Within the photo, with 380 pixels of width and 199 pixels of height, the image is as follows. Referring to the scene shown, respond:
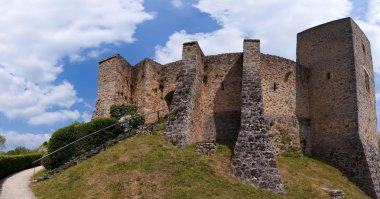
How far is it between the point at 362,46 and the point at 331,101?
4.78 metres

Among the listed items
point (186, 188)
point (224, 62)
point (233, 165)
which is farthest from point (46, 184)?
point (224, 62)

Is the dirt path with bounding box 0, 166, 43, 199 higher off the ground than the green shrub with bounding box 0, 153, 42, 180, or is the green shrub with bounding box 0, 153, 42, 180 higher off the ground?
the green shrub with bounding box 0, 153, 42, 180

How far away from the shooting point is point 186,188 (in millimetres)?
15680

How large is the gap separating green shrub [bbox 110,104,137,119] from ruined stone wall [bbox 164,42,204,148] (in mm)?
4442

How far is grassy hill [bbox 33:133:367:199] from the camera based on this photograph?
15.6 metres

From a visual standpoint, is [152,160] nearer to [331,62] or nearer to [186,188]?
[186,188]

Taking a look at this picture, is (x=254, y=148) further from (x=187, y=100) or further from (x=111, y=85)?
(x=111, y=85)

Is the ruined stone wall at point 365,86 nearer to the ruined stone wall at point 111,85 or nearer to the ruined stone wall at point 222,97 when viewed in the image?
the ruined stone wall at point 222,97

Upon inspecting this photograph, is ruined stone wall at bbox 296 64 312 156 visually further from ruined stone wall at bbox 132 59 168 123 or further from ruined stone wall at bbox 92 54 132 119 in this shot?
ruined stone wall at bbox 92 54 132 119

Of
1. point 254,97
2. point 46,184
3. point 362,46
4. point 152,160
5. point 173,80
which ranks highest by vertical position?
point 362,46

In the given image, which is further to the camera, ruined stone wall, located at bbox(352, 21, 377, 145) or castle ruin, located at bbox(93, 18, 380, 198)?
ruined stone wall, located at bbox(352, 21, 377, 145)

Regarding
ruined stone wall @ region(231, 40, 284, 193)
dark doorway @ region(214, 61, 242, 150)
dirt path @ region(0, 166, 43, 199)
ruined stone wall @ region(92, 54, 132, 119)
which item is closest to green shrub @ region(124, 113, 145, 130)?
ruined stone wall @ region(92, 54, 132, 119)

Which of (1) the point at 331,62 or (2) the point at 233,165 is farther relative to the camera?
(1) the point at 331,62

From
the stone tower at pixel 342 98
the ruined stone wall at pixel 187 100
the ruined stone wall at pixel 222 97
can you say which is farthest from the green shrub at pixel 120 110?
the stone tower at pixel 342 98
